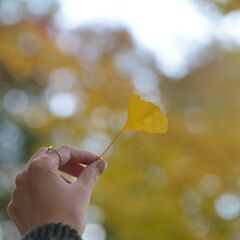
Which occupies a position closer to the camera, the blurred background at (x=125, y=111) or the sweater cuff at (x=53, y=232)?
the sweater cuff at (x=53, y=232)

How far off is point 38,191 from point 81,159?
7 cm

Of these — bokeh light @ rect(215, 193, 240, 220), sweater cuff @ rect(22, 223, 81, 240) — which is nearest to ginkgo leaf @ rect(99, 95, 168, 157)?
sweater cuff @ rect(22, 223, 81, 240)

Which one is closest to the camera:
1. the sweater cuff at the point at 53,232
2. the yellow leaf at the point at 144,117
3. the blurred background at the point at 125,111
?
the sweater cuff at the point at 53,232

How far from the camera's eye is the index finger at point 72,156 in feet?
2.10

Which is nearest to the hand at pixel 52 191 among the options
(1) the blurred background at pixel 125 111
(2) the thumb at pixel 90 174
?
(2) the thumb at pixel 90 174

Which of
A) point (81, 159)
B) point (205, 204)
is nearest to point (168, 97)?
point (205, 204)

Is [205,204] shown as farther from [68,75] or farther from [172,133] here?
[68,75]

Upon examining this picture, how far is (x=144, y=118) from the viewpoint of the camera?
2.19 feet

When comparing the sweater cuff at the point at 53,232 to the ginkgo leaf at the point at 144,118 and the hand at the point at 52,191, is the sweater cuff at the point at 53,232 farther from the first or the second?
the ginkgo leaf at the point at 144,118

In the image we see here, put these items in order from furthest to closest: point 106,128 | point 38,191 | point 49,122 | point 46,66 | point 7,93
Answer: point 7,93, point 46,66, point 49,122, point 106,128, point 38,191

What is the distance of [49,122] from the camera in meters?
2.93

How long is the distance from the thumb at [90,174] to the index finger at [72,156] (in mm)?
13

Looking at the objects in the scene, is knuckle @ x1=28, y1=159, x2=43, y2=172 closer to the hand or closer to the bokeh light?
the hand

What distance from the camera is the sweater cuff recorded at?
0.56 m
